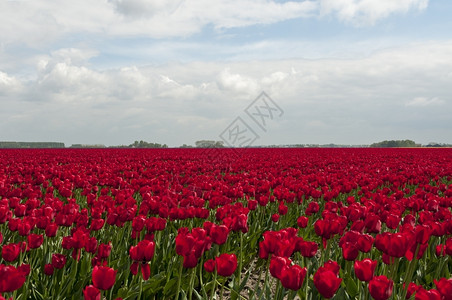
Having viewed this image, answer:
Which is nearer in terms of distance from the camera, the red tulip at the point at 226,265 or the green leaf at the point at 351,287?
the red tulip at the point at 226,265

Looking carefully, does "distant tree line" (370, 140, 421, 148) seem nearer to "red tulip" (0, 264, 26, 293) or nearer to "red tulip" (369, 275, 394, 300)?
"red tulip" (369, 275, 394, 300)

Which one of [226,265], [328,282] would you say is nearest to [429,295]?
[328,282]

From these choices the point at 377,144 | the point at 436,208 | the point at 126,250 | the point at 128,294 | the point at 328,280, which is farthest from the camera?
the point at 377,144

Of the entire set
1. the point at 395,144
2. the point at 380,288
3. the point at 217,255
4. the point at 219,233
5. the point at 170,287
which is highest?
the point at 395,144

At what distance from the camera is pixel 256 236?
17.1 feet

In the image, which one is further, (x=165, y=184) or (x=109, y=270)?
(x=165, y=184)

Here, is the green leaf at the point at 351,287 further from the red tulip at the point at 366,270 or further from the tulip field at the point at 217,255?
the red tulip at the point at 366,270

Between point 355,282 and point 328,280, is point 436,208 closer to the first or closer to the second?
point 355,282

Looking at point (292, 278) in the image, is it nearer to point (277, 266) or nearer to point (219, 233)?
point (277, 266)

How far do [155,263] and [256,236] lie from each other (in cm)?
164

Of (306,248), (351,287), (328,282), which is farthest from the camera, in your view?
(351,287)

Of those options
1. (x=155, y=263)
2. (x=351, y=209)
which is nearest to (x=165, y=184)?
(x=155, y=263)

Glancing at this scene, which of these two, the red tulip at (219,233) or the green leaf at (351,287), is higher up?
the red tulip at (219,233)

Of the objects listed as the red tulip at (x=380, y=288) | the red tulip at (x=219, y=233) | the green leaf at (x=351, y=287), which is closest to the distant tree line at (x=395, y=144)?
the green leaf at (x=351, y=287)
